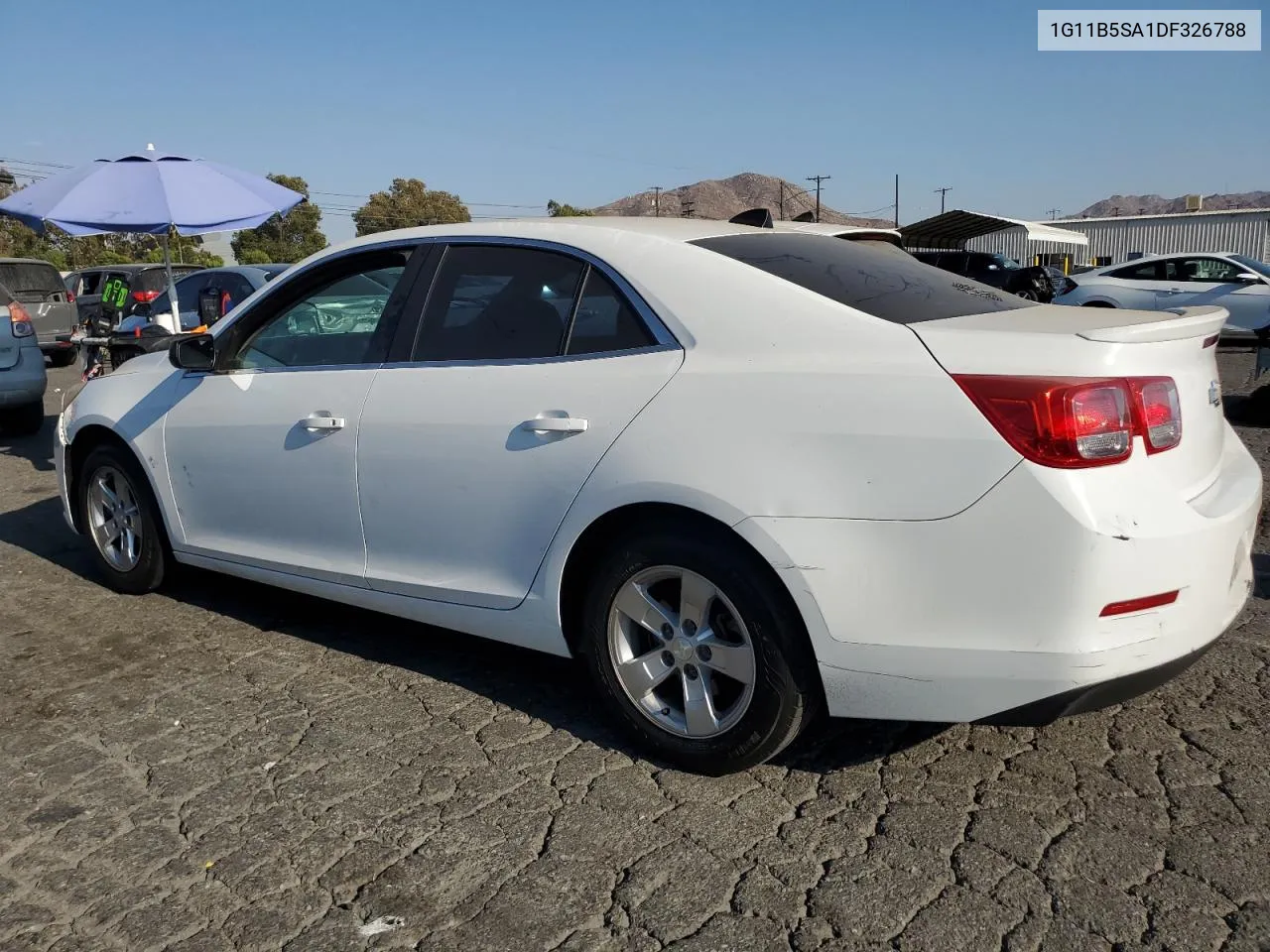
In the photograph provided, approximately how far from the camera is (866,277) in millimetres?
3260

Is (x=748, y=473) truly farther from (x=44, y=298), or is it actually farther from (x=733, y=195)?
(x=733, y=195)

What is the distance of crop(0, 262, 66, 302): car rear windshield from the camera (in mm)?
15281

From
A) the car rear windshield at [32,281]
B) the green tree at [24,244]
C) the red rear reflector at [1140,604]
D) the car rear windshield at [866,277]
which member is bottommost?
the red rear reflector at [1140,604]

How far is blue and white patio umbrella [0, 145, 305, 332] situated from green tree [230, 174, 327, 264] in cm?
4474

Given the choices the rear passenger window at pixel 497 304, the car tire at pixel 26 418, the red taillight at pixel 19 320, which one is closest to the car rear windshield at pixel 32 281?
the car tire at pixel 26 418

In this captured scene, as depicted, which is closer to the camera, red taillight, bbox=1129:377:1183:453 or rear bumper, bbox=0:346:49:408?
red taillight, bbox=1129:377:1183:453

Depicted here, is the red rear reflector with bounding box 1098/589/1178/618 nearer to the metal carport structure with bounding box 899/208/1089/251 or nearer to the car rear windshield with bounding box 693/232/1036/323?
the car rear windshield with bounding box 693/232/1036/323

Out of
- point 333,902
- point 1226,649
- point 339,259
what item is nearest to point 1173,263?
point 1226,649

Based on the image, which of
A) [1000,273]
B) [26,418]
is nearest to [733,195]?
[1000,273]

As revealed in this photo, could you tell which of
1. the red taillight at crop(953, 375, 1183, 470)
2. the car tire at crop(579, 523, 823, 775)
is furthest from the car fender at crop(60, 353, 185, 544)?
the red taillight at crop(953, 375, 1183, 470)

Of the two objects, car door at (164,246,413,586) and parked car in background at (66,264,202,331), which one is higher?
parked car in background at (66,264,202,331)

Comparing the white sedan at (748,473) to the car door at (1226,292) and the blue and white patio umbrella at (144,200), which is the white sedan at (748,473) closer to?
the blue and white patio umbrella at (144,200)

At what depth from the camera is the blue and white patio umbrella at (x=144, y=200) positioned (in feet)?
24.0

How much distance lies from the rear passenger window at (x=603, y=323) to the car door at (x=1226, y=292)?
15699mm
